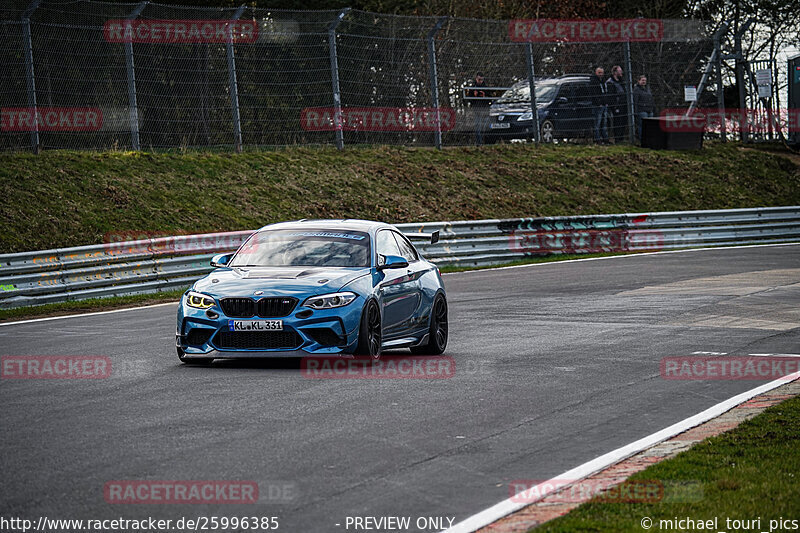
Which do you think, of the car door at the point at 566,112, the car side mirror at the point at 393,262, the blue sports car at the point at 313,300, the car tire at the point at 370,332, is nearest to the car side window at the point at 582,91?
the car door at the point at 566,112

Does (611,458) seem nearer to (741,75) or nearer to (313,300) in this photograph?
(313,300)

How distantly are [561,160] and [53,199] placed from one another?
55.5 feet

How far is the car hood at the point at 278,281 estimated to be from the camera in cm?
1105

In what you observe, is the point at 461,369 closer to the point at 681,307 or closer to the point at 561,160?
the point at 681,307

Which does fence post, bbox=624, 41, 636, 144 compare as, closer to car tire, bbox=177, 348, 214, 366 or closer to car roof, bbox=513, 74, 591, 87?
car roof, bbox=513, 74, 591, 87

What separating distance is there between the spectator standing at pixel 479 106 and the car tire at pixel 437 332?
19.4m

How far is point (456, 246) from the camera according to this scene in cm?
2589

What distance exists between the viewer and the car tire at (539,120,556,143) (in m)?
35.4

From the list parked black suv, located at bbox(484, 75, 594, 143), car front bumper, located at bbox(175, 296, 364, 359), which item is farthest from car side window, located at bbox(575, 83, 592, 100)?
car front bumper, located at bbox(175, 296, 364, 359)

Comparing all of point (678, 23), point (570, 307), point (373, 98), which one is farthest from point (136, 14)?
point (678, 23)

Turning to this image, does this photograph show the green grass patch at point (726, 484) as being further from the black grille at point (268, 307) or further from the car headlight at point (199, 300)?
the car headlight at point (199, 300)

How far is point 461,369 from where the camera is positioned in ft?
37.3

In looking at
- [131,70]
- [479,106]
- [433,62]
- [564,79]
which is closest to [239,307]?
[131,70]

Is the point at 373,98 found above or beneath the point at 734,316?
above
